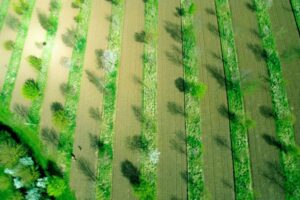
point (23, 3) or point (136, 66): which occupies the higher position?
point (23, 3)

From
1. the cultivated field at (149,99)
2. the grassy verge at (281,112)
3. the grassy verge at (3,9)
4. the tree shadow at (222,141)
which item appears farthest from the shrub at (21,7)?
the grassy verge at (281,112)

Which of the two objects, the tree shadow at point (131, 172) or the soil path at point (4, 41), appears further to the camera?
the soil path at point (4, 41)

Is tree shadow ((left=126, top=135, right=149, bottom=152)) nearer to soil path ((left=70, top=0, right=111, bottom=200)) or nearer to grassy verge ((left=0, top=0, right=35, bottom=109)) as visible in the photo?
soil path ((left=70, top=0, right=111, bottom=200))

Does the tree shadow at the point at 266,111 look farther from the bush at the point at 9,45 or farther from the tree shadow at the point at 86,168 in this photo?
the bush at the point at 9,45

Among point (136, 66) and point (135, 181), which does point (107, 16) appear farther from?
point (135, 181)

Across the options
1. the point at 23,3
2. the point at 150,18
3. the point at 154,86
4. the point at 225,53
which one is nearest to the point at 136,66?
the point at 154,86

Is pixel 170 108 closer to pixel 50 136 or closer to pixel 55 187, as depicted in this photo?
pixel 50 136
